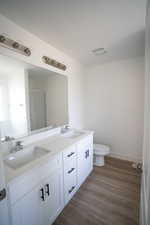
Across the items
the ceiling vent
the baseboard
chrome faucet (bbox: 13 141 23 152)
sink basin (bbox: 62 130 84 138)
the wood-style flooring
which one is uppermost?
the ceiling vent

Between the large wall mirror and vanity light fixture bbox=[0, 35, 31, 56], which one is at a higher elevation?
vanity light fixture bbox=[0, 35, 31, 56]

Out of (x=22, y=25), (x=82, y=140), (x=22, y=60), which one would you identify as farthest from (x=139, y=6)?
(x=82, y=140)

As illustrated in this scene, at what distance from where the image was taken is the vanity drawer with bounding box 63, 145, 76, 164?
1542mm

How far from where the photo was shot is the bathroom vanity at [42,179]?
3.20 ft

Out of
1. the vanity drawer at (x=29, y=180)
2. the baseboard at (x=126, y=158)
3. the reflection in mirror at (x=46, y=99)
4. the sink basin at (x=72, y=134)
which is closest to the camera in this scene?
the vanity drawer at (x=29, y=180)

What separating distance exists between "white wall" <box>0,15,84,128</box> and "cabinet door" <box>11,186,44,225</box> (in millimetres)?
1542

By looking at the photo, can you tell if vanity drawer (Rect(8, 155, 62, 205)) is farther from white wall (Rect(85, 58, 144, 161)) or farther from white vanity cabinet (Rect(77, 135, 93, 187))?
white wall (Rect(85, 58, 144, 161))

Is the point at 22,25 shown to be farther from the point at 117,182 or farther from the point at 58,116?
the point at 117,182

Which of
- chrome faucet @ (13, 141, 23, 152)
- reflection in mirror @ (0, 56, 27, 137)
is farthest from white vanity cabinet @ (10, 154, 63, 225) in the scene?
reflection in mirror @ (0, 56, 27, 137)

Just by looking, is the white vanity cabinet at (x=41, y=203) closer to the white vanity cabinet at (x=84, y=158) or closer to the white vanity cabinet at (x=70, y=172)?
the white vanity cabinet at (x=70, y=172)

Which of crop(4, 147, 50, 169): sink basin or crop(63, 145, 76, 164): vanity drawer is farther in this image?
crop(63, 145, 76, 164): vanity drawer

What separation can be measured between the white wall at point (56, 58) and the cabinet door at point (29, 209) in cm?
154

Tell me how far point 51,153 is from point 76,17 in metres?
1.64

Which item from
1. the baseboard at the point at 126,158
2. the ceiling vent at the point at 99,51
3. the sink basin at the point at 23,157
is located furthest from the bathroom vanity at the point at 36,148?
the baseboard at the point at 126,158
